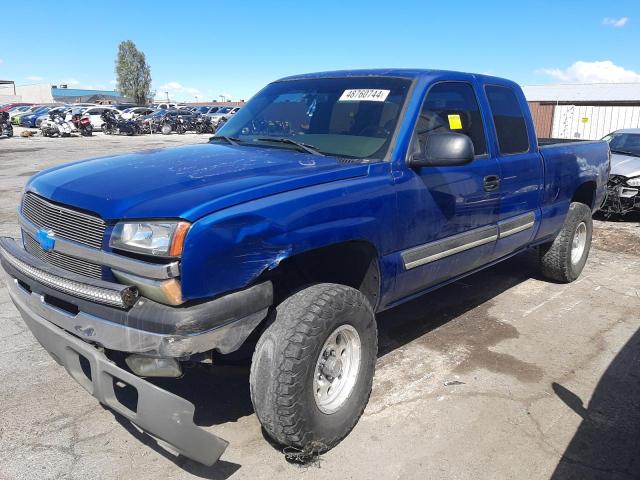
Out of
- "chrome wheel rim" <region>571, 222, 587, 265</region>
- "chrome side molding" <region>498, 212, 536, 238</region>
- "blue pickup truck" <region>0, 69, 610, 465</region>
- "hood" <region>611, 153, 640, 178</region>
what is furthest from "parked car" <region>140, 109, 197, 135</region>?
"chrome side molding" <region>498, 212, 536, 238</region>

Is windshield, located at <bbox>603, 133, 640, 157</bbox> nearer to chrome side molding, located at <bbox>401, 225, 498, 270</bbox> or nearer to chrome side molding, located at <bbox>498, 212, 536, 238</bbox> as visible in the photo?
chrome side molding, located at <bbox>498, 212, 536, 238</bbox>

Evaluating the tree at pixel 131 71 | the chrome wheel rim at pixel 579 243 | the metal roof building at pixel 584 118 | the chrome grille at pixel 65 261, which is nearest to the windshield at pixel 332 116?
the chrome grille at pixel 65 261

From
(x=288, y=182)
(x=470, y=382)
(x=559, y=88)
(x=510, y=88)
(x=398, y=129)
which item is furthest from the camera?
(x=559, y=88)

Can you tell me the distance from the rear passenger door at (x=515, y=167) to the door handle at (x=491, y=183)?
0.24 ft

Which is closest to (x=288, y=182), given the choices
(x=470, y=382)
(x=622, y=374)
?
(x=470, y=382)

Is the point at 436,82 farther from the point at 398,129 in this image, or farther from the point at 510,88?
the point at 510,88

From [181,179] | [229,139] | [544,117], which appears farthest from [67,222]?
[544,117]

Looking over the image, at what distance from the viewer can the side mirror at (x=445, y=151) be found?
3.16 m

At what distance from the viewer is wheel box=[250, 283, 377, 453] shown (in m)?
2.59

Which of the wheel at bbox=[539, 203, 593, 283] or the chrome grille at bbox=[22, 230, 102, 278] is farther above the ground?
the chrome grille at bbox=[22, 230, 102, 278]

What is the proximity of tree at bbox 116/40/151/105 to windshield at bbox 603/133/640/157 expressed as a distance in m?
79.6

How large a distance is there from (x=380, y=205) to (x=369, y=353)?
0.83 m

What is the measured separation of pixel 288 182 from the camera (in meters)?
2.72

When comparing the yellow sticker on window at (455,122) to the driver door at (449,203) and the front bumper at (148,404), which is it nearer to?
the driver door at (449,203)
